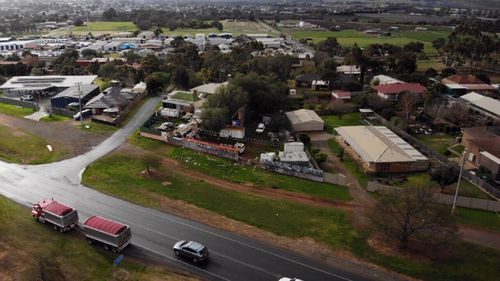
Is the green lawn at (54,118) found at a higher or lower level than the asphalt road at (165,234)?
higher

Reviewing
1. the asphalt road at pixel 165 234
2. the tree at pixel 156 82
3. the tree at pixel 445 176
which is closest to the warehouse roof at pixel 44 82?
the tree at pixel 156 82

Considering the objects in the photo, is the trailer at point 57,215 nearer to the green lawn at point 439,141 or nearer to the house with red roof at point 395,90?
the green lawn at point 439,141

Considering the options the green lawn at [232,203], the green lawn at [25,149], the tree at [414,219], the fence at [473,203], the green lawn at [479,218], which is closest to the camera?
the tree at [414,219]

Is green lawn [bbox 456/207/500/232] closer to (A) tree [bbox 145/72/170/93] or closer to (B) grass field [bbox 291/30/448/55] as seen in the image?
(A) tree [bbox 145/72/170/93]

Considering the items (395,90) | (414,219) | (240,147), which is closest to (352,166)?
(240,147)

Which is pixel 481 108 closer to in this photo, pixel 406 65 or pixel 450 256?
pixel 406 65

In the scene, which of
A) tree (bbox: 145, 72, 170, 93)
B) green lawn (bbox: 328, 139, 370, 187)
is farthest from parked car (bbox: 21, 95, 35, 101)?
green lawn (bbox: 328, 139, 370, 187)
